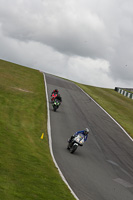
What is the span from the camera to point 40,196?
869 cm

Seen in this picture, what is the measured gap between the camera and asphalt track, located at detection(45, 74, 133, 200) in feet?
38.9

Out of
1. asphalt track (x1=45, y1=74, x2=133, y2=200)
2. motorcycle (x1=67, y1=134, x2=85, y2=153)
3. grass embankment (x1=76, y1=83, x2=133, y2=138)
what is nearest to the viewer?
asphalt track (x1=45, y1=74, x2=133, y2=200)

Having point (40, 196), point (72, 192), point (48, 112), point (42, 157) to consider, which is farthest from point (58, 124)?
point (40, 196)

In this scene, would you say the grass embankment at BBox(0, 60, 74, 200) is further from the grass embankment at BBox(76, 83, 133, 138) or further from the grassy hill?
the grass embankment at BBox(76, 83, 133, 138)

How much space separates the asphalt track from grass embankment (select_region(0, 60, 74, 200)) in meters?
0.79

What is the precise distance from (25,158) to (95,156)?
5.75m

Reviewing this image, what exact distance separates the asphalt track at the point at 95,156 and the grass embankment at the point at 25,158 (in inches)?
31.0

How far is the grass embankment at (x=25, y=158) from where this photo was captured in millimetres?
8898

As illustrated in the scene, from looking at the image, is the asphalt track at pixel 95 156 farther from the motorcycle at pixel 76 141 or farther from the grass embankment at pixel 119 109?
the grass embankment at pixel 119 109

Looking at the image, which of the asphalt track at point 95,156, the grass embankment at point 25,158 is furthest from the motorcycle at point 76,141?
the grass embankment at point 25,158

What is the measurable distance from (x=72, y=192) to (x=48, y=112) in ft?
51.6

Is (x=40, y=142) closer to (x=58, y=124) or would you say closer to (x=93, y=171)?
(x=93, y=171)

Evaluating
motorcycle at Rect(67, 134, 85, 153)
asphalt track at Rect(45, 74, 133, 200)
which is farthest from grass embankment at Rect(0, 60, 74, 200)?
motorcycle at Rect(67, 134, 85, 153)

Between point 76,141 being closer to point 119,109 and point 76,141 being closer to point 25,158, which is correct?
point 25,158
